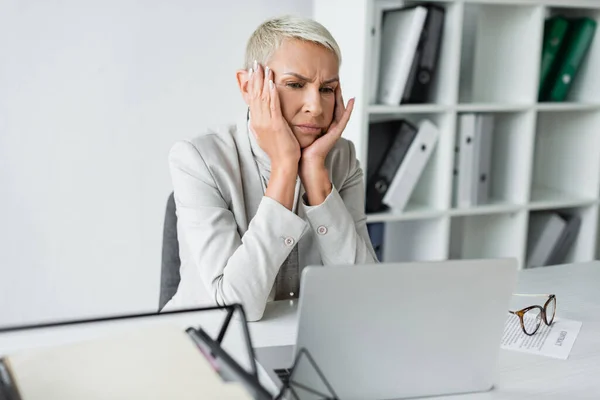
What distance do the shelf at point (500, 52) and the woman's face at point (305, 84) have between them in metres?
1.28

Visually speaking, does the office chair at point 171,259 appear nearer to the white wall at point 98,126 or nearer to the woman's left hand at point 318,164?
the woman's left hand at point 318,164

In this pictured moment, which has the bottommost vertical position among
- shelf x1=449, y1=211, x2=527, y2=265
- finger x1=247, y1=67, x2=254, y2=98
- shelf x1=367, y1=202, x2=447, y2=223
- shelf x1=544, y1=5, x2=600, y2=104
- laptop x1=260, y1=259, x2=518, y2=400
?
shelf x1=449, y1=211, x2=527, y2=265

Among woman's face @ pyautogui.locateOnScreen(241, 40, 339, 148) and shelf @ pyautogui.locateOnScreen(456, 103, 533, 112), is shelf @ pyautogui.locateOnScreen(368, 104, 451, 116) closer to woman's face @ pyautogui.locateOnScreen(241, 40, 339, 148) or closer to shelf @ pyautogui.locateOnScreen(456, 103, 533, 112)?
shelf @ pyautogui.locateOnScreen(456, 103, 533, 112)

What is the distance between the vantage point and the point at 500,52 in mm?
2705

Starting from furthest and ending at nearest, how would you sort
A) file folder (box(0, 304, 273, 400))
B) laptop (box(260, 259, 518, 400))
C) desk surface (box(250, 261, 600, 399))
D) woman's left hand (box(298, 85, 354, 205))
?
woman's left hand (box(298, 85, 354, 205))
desk surface (box(250, 261, 600, 399))
laptop (box(260, 259, 518, 400))
file folder (box(0, 304, 273, 400))

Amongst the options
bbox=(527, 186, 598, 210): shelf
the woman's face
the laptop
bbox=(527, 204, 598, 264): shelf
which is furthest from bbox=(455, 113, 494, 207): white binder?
the laptop

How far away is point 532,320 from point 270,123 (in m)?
0.66

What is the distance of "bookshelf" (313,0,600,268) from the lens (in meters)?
2.41

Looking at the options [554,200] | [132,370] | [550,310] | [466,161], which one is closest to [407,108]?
[466,161]

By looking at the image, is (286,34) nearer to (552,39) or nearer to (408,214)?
(408,214)

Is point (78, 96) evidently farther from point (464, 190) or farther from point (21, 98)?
point (464, 190)

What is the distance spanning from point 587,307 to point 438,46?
125 centimetres

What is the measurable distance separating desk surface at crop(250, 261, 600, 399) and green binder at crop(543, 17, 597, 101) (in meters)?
1.30

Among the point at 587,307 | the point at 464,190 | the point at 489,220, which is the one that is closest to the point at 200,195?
the point at 587,307
